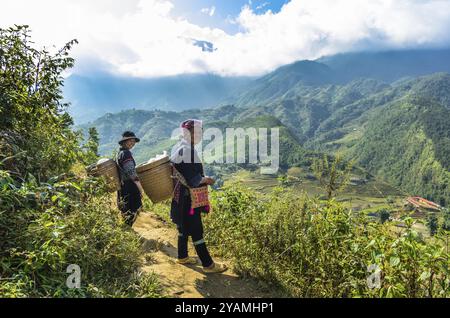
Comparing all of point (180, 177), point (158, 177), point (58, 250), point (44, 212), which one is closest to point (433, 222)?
point (180, 177)

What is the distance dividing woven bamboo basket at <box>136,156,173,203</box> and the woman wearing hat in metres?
0.91

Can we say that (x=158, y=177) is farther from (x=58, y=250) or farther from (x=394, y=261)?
(x=394, y=261)

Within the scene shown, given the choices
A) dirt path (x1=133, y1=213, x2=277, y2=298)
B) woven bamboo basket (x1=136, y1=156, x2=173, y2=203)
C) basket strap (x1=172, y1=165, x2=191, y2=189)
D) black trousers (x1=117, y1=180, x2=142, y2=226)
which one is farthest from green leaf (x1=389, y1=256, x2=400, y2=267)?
black trousers (x1=117, y1=180, x2=142, y2=226)

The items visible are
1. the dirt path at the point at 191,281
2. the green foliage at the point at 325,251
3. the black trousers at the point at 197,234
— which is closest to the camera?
the green foliage at the point at 325,251

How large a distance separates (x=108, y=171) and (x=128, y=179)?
424mm

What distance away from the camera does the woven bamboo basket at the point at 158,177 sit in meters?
5.48

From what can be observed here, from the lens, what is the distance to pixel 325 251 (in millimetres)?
3934

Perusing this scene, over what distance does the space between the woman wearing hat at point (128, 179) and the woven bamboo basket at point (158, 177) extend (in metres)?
0.91

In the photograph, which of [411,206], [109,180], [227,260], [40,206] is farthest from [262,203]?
[40,206]

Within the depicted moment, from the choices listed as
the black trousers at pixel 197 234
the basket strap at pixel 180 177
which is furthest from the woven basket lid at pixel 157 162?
the black trousers at pixel 197 234

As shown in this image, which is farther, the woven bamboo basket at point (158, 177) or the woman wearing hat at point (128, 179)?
the woman wearing hat at point (128, 179)

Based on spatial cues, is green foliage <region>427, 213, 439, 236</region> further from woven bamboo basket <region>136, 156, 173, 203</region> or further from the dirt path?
woven bamboo basket <region>136, 156, 173, 203</region>

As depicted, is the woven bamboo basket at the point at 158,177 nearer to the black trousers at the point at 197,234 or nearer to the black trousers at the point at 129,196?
the black trousers at the point at 197,234

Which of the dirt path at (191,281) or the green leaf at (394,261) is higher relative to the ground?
the green leaf at (394,261)
